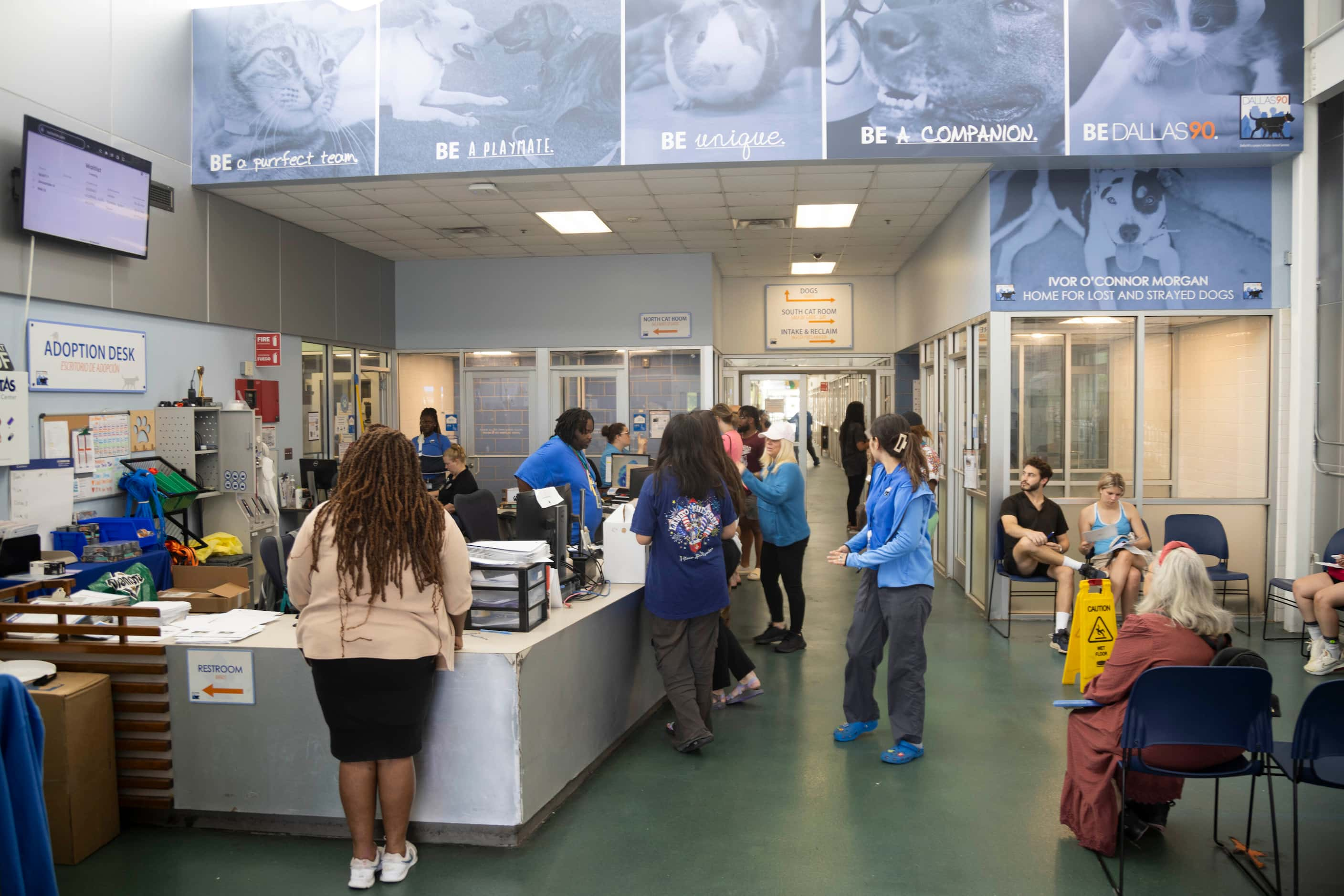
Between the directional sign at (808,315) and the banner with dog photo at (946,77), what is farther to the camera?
the directional sign at (808,315)

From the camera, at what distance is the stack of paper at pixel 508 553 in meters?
3.29

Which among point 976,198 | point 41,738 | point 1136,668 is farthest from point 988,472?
point 41,738

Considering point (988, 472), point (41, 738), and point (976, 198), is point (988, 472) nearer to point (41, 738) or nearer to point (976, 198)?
point (976, 198)

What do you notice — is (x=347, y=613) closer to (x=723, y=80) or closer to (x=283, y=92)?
(x=723, y=80)

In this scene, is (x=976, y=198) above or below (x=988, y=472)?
above

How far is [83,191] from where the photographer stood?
5.35 metres

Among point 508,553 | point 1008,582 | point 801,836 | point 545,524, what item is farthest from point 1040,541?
point 508,553

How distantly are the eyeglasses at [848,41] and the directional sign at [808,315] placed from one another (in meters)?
5.76

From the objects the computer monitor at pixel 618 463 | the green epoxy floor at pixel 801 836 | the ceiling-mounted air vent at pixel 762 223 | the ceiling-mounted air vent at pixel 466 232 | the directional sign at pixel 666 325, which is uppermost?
the ceiling-mounted air vent at pixel 466 232

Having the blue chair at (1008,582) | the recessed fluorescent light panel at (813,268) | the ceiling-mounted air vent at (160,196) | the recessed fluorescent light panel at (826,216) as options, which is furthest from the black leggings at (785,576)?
the recessed fluorescent light panel at (813,268)

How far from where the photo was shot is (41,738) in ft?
6.35

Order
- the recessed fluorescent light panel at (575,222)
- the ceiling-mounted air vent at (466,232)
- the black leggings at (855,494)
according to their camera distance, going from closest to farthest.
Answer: the recessed fluorescent light panel at (575,222) → the ceiling-mounted air vent at (466,232) → the black leggings at (855,494)

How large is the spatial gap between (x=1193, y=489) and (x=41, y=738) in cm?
703

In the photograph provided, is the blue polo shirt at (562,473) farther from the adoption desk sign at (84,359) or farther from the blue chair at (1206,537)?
the blue chair at (1206,537)
